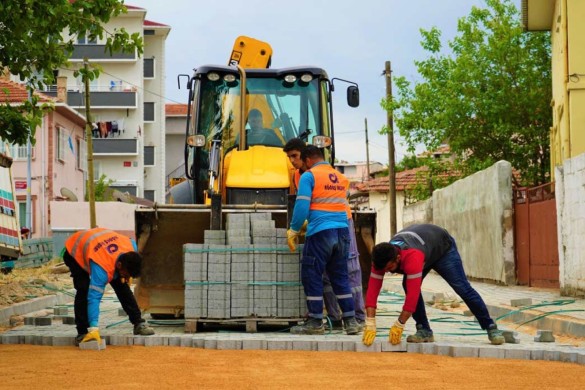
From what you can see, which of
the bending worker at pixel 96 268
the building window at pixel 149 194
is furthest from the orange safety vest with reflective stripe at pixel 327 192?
the building window at pixel 149 194

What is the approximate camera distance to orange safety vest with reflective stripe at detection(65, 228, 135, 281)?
11.2m

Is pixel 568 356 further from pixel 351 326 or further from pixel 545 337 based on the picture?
pixel 351 326

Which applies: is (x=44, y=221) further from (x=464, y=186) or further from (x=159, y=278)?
(x=159, y=278)

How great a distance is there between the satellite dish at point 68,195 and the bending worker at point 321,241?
36655 millimetres

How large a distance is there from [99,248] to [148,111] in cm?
6207

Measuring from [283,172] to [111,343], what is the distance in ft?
11.8

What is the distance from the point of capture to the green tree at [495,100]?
34656 mm

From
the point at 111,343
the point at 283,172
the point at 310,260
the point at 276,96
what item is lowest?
the point at 111,343

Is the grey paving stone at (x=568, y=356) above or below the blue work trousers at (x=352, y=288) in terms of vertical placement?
below

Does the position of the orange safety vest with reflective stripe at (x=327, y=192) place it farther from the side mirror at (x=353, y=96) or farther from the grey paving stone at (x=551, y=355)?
the side mirror at (x=353, y=96)

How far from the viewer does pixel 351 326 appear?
12.0 metres

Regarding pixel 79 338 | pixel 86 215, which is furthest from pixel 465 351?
pixel 86 215

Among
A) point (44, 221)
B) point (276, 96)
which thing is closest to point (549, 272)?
point (276, 96)

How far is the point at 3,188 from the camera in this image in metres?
23.0
